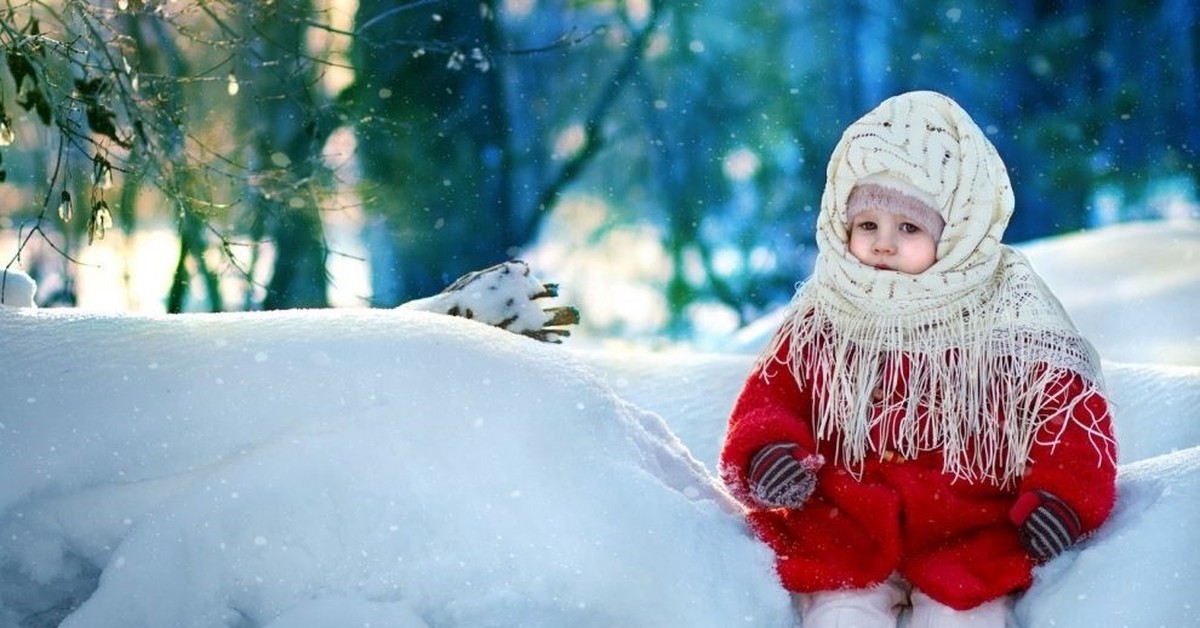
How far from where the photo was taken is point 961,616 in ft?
6.73

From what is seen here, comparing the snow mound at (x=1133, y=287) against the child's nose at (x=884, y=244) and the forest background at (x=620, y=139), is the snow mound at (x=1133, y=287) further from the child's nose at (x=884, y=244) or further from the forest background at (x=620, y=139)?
the forest background at (x=620, y=139)

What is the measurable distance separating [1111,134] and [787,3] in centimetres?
280

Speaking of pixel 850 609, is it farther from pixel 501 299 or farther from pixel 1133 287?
pixel 1133 287

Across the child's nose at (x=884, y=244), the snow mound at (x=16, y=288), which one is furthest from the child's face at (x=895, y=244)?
the snow mound at (x=16, y=288)

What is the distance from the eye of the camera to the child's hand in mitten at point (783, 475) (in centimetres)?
214

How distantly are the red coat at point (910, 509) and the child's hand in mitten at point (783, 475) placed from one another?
33 mm

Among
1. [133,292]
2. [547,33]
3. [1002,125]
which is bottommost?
[133,292]

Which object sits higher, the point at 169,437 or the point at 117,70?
the point at 117,70

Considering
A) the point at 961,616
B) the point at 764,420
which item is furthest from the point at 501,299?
the point at 961,616

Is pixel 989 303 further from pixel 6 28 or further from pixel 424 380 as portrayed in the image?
pixel 6 28

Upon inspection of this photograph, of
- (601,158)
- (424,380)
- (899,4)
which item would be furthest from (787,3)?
(424,380)

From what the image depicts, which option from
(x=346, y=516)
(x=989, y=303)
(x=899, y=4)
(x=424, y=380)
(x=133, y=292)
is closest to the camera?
(x=346, y=516)

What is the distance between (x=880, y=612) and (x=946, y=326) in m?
0.55

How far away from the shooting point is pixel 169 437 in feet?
6.23
